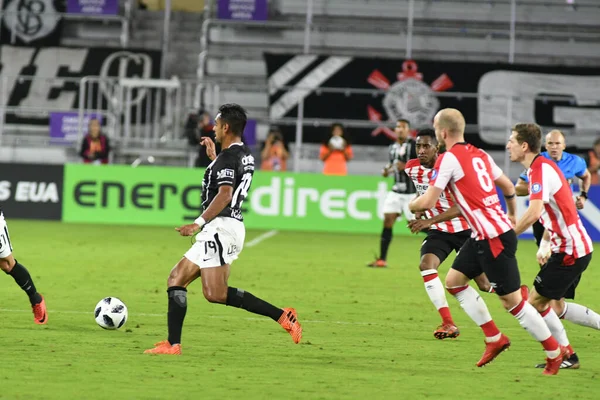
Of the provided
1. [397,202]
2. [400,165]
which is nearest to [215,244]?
[400,165]

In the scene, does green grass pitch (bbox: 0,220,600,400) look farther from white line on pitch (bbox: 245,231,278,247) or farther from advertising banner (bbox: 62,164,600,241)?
advertising banner (bbox: 62,164,600,241)

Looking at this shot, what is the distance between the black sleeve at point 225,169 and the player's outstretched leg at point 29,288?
2554 millimetres

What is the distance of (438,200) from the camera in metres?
10.7

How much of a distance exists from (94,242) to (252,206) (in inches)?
189

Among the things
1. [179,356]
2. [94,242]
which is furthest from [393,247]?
[179,356]

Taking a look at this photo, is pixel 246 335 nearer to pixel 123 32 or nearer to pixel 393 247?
pixel 393 247

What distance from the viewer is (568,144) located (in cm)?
2755

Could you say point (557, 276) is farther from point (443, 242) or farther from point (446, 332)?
point (443, 242)

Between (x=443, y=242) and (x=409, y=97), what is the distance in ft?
56.2

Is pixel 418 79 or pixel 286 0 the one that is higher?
pixel 286 0

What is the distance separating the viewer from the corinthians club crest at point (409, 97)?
90.1ft

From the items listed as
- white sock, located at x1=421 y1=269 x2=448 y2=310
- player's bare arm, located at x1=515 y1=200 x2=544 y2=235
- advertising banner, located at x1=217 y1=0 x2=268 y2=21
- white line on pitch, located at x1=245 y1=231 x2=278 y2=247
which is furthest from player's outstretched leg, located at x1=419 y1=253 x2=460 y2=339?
advertising banner, located at x1=217 y1=0 x2=268 y2=21

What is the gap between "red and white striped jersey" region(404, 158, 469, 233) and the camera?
10703 millimetres

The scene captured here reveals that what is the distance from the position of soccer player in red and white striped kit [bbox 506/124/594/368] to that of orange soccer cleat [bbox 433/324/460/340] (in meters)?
1.34
